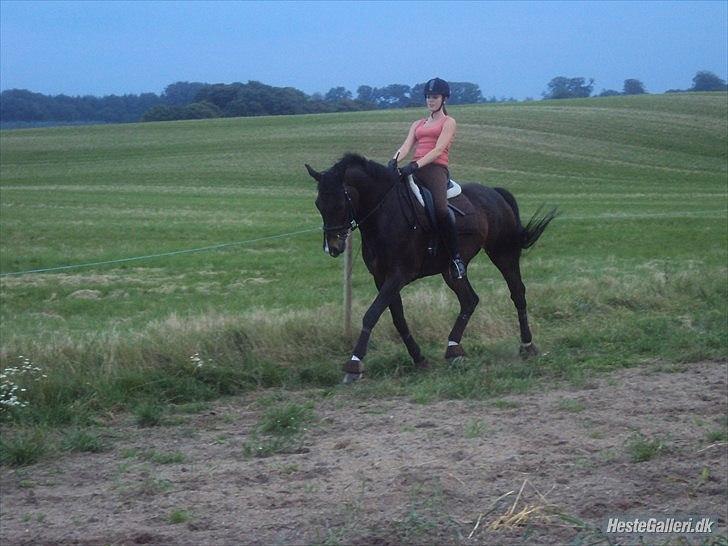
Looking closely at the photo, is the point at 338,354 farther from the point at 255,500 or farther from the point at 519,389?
the point at 255,500

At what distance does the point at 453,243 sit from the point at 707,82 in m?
118

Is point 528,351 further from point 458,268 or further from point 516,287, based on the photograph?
point 458,268

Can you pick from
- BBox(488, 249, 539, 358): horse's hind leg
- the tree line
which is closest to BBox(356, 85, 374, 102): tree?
the tree line

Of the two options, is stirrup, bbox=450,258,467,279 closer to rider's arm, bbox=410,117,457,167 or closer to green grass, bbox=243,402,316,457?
→ rider's arm, bbox=410,117,457,167

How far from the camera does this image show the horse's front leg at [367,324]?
820cm

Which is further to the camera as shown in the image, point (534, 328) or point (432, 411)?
point (534, 328)

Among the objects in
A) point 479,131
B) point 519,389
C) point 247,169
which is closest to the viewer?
point 519,389

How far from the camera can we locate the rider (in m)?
8.72

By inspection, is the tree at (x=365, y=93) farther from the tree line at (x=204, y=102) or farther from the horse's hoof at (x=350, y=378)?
the horse's hoof at (x=350, y=378)

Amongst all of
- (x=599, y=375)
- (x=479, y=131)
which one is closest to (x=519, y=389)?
(x=599, y=375)

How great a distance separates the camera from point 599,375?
8312 mm

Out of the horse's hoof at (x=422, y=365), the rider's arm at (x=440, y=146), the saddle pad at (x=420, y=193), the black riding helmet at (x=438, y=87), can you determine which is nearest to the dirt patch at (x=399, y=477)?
the horse's hoof at (x=422, y=365)

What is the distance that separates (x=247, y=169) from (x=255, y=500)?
43293 mm

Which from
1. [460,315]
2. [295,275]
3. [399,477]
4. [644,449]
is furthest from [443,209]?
[295,275]
